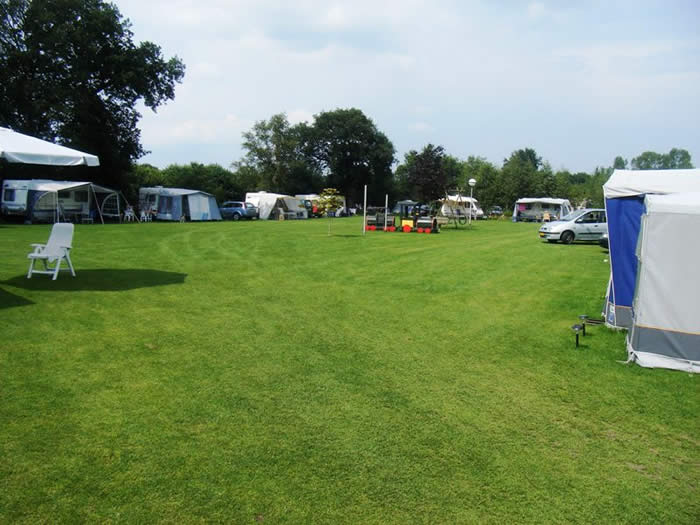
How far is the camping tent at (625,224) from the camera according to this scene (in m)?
6.73

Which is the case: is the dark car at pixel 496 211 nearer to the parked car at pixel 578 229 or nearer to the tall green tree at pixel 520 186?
the tall green tree at pixel 520 186

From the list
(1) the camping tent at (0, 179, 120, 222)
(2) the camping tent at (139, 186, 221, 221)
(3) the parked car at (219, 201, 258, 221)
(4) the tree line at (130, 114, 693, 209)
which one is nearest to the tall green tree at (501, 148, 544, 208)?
(4) the tree line at (130, 114, 693, 209)

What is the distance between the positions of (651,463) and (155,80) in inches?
1467

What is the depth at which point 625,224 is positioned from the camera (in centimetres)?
691

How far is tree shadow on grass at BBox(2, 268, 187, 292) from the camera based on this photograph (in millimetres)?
8445

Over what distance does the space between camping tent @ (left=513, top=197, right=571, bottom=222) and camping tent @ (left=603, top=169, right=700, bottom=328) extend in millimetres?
38147

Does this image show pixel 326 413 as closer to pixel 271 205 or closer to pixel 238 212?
pixel 238 212

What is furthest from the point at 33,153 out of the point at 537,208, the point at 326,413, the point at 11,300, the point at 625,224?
the point at 537,208

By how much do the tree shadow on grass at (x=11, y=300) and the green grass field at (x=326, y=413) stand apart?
0.11 metres

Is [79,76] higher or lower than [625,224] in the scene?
higher

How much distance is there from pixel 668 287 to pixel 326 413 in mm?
4063

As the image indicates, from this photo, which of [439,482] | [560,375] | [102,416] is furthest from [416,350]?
[102,416]

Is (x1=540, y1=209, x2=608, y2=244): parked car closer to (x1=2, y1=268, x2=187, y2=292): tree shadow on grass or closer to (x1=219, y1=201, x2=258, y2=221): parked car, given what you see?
(x1=2, y1=268, x2=187, y2=292): tree shadow on grass

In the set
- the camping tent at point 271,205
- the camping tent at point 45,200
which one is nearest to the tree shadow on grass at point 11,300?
the camping tent at point 45,200
